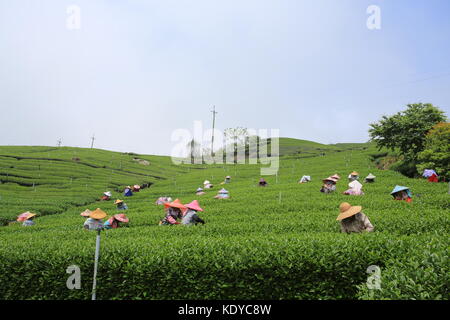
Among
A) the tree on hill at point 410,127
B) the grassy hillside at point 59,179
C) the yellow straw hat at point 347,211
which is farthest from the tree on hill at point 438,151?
the grassy hillside at point 59,179

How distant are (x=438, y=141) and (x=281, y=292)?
26.7 m

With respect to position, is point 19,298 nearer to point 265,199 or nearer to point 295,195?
point 265,199

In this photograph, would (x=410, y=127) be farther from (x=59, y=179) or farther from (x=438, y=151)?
(x=59, y=179)

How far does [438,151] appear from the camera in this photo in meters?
26.5

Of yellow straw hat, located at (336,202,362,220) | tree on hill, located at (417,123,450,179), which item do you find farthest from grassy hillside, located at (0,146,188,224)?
tree on hill, located at (417,123,450,179)

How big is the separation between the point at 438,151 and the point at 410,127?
520 centimetres

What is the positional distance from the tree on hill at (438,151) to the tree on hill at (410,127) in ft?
8.02

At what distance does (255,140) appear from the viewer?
325ft

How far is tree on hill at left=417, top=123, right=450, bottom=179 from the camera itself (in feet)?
81.7

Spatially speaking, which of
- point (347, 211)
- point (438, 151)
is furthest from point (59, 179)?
point (438, 151)

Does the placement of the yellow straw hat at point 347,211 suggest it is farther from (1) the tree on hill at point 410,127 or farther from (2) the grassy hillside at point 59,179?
(1) the tree on hill at point 410,127

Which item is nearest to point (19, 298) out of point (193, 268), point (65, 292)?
point (65, 292)

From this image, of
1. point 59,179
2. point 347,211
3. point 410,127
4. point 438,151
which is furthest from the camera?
point 59,179

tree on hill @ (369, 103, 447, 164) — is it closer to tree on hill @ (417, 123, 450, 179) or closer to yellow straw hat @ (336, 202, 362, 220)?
tree on hill @ (417, 123, 450, 179)
